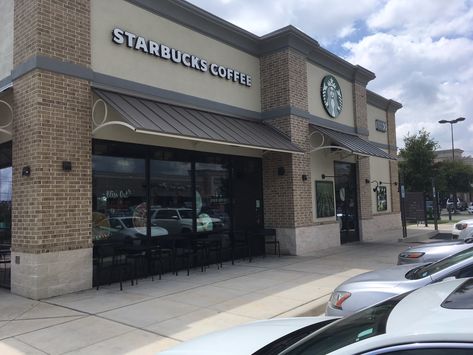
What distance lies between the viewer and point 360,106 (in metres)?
18.3

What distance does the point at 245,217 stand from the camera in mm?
13375

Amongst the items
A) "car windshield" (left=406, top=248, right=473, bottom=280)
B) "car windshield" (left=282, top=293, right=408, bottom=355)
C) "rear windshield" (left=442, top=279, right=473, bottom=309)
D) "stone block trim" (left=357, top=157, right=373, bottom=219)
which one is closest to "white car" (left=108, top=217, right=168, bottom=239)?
"car windshield" (left=406, top=248, right=473, bottom=280)

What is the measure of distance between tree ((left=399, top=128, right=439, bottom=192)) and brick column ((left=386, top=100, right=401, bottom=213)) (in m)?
9.54

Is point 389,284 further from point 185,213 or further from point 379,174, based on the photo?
point 379,174

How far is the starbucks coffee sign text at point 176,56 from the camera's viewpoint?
32.8ft

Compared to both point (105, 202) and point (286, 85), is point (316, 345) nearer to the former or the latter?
point (105, 202)

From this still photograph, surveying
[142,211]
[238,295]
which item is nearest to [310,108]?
[142,211]

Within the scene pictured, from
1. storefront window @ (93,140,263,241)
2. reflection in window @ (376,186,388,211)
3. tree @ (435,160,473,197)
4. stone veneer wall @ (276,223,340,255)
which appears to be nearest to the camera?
storefront window @ (93,140,263,241)

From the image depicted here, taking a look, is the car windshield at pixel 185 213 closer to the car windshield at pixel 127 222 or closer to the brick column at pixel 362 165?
→ the car windshield at pixel 127 222

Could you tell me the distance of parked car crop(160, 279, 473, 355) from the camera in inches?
64.9

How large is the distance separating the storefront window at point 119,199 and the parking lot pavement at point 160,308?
1198mm

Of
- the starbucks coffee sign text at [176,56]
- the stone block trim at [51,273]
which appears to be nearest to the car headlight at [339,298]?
the stone block trim at [51,273]

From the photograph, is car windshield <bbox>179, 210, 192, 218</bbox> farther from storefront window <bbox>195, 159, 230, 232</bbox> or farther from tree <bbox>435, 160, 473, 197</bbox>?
tree <bbox>435, 160, 473, 197</bbox>

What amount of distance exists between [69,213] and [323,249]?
8568 millimetres
